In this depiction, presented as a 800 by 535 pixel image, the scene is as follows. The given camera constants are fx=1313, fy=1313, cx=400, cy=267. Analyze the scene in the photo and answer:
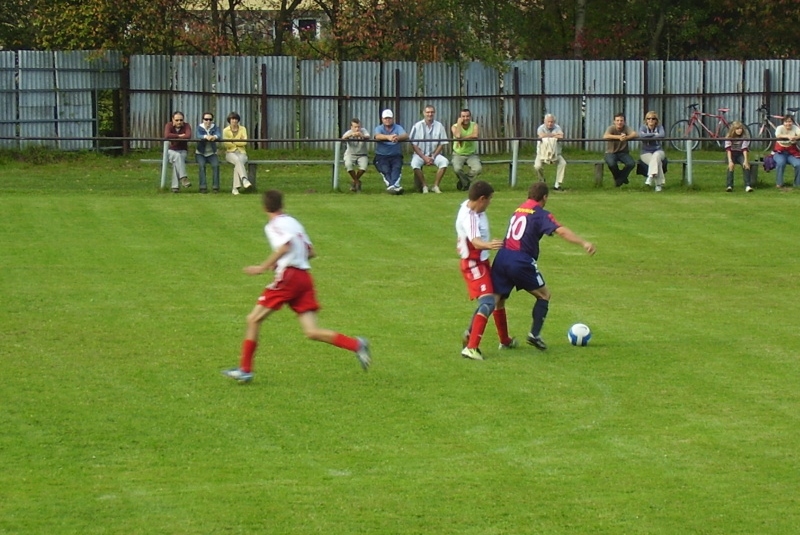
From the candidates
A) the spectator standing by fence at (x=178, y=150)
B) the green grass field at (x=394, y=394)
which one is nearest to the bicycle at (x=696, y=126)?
the spectator standing by fence at (x=178, y=150)

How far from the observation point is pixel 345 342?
34.7 feet

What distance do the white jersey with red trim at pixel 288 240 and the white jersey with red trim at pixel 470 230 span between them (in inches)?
63.8

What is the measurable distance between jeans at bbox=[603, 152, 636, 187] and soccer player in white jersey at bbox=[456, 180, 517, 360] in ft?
45.9

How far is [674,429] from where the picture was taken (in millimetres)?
9242

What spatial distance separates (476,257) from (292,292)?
186 centimetres

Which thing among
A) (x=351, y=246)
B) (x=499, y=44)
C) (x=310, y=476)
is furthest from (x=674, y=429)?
(x=499, y=44)

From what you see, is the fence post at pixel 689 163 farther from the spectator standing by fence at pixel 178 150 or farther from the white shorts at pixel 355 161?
the spectator standing by fence at pixel 178 150

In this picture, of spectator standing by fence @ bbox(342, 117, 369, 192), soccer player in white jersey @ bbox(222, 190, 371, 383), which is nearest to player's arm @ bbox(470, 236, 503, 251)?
soccer player in white jersey @ bbox(222, 190, 371, 383)

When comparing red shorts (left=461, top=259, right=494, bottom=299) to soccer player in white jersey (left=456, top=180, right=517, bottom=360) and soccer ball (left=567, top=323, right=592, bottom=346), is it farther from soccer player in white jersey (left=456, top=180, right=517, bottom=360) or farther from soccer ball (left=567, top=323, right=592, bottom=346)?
soccer ball (left=567, top=323, right=592, bottom=346)

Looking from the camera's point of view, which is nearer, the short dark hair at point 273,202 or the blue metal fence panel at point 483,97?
the short dark hair at point 273,202

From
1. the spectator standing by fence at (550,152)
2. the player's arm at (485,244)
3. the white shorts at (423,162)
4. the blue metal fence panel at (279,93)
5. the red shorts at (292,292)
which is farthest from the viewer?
the blue metal fence panel at (279,93)

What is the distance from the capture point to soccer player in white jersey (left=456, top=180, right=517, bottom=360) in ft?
37.1

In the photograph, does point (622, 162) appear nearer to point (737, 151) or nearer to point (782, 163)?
point (737, 151)

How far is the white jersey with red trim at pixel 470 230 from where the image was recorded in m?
11.3
